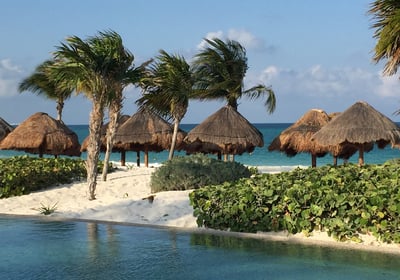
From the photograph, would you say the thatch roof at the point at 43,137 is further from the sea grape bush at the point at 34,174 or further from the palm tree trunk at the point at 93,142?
the palm tree trunk at the point at 93,142

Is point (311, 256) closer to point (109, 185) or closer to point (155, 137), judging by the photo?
point (109, 185)

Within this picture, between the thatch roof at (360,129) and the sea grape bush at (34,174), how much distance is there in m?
8.90

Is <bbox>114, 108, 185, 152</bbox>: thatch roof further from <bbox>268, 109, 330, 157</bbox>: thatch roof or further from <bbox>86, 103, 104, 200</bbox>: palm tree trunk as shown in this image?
<bbox>86, 103, 104, 200</bbox>: palm tree trunk

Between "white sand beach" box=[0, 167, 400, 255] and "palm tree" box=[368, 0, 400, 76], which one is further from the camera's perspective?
"palm tree" box=[368, 0, 400, 76]

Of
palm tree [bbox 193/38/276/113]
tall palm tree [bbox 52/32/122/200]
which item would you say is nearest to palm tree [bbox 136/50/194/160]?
palm tree [bbox 193/38/276/113]

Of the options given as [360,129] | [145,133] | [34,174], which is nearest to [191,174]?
[34,174]

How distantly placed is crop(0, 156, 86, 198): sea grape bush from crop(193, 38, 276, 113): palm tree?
6.38 metres

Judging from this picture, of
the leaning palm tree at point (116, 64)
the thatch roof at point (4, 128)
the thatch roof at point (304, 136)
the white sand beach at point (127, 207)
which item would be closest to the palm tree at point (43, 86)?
the thatch roof at point (4, 128)

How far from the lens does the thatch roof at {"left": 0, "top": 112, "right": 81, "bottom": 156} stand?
2591 cm

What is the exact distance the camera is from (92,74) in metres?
15.6

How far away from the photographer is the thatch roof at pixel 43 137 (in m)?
25.9

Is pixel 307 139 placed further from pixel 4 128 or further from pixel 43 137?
pixel 4 128

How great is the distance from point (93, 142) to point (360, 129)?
394 inches

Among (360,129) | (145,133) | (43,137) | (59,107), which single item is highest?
(59,107)
